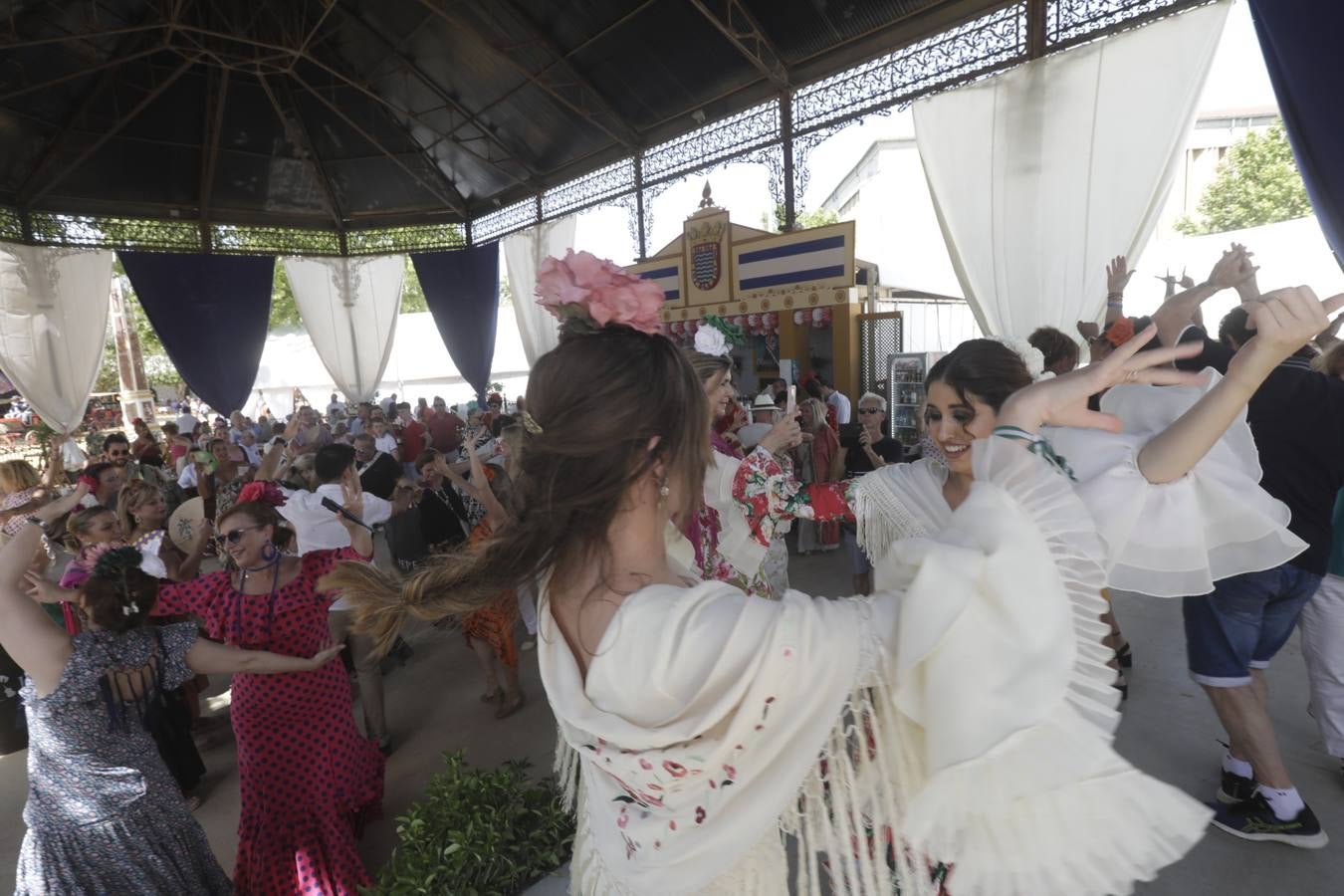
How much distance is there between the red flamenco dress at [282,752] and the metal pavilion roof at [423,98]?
6145 millimetres

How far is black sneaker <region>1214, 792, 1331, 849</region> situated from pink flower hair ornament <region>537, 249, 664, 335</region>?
234 centimetres

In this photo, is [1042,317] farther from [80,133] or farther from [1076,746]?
[80,133]

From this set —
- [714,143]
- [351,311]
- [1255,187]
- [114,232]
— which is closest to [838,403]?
[714,143]

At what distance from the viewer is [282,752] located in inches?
78.9

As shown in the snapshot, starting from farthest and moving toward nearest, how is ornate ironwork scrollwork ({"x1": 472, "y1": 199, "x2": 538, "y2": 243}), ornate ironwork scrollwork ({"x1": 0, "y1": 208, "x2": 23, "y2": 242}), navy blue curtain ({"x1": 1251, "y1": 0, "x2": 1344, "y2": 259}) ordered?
1. ornate ironwork scrollwork ({"x1": 472, "y1": 199, "x2": 538, "y2": 243})
2. ornate ironwork scrollwork ({"x1": 0, "y1": 208, "x2": 23, "y2": 242})
3. navy blue curtain ({"x1": 1251, "y1": 0, "x2": 1344, "y2": 259})

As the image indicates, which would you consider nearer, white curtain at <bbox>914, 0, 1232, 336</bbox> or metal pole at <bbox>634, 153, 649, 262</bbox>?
white curtain at <bbox>914, 0, 1232, 336</bbox>

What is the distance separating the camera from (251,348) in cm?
1060

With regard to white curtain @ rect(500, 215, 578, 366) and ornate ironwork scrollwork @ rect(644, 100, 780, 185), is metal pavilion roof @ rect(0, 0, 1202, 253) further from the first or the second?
white curtain @ rect(500, 215, 578, 366)

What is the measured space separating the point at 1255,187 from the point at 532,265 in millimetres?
20462

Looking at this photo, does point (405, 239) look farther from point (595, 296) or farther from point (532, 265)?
point (595, 296)

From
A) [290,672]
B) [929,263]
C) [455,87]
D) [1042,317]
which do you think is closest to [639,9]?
[455,87]

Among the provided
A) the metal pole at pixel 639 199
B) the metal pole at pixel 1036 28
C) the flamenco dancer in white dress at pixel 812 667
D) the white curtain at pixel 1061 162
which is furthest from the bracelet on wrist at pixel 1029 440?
the metal pole at pixel 639 199

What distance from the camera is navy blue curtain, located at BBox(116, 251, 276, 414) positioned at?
9766mm

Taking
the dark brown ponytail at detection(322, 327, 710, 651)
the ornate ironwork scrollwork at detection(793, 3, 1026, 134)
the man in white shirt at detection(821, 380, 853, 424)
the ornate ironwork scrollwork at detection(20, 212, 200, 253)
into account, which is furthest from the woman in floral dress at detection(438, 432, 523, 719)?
the ornate ironwork scrollwork at detection(20, 212, 200, 253)
